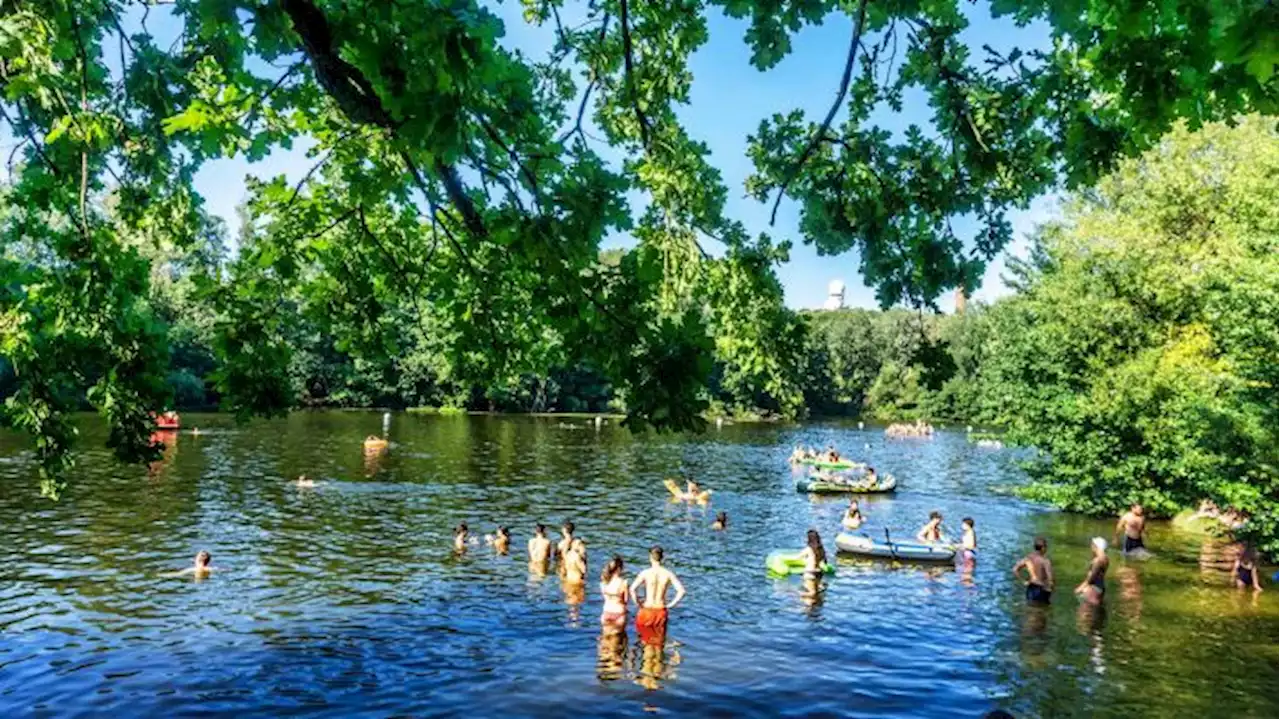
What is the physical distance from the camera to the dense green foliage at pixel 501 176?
4395mm

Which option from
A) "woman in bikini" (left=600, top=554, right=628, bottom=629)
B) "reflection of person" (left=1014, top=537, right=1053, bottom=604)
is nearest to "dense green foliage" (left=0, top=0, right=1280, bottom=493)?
"woman in bikini" (left=600, top=554, right=628, bottom=629)

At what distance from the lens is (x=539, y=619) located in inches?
790

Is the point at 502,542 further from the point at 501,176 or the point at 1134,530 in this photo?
the point at 501,176

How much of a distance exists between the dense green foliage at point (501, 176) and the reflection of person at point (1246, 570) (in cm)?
2110

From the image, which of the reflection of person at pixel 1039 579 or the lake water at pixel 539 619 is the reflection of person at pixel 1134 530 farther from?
the reflection of person at pixel 1039 579

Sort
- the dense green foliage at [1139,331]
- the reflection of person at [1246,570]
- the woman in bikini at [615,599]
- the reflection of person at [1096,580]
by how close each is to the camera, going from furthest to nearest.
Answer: the dense green foliage at [1139,331], the reflection of person at [1246,570], the reflection of person at [1096,580], the woman in bikini at [615,599]

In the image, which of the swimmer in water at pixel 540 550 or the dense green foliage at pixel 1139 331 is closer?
the swimmer in water at pixel 540 550

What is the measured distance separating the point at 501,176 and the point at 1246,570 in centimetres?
2554

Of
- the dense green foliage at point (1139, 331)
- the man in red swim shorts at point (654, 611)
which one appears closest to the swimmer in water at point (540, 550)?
the man in red swim shorts at point (654, 611)

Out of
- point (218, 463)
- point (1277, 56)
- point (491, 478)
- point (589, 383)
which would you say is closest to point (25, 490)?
point (218, 463)

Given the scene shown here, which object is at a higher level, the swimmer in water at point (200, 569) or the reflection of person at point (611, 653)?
the swimmer in water at point (200, 569)

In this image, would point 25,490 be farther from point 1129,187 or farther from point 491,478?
point 1129,187

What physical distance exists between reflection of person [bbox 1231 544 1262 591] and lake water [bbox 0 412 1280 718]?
0.54m

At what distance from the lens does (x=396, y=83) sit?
411 centimetres
